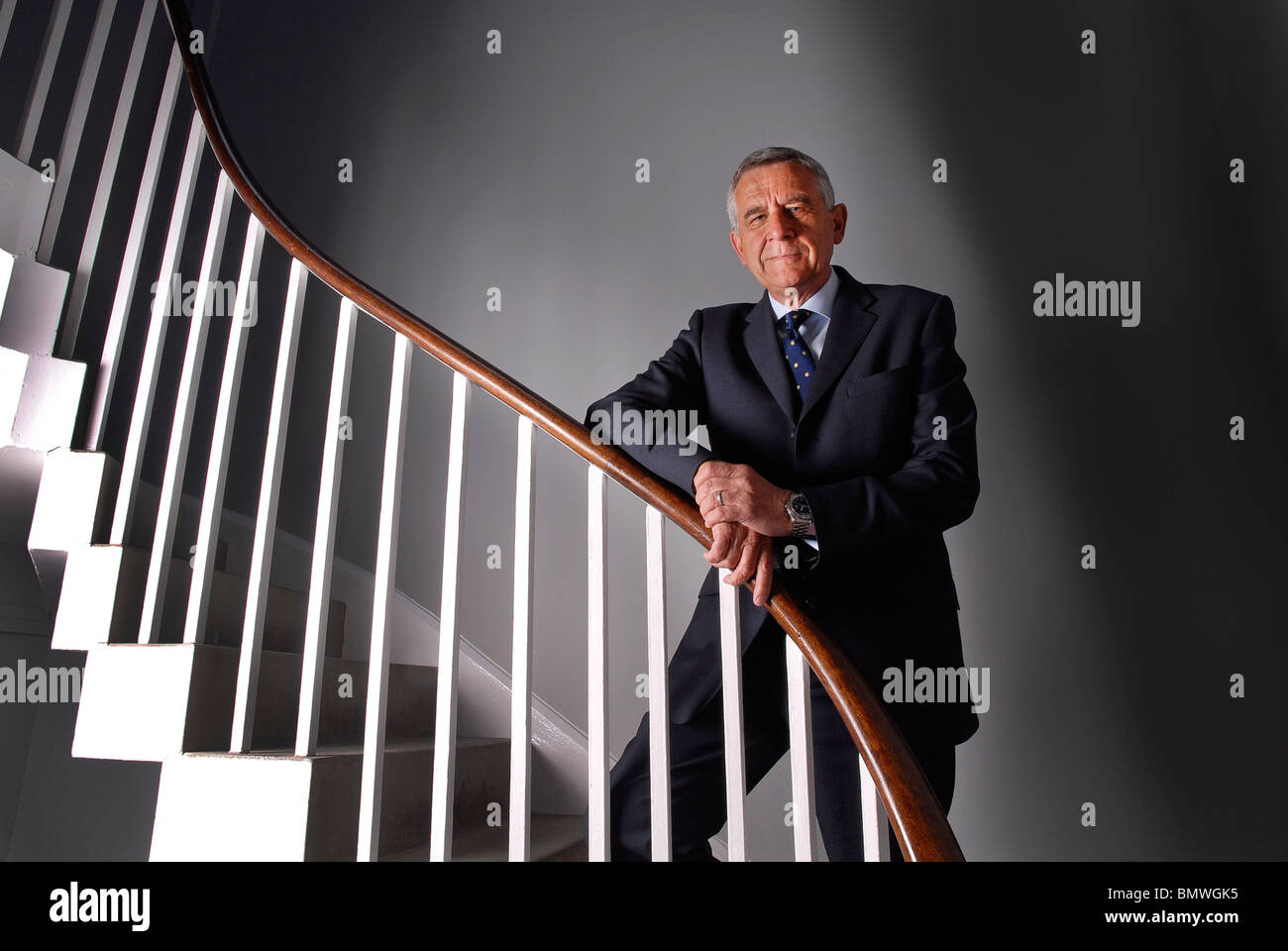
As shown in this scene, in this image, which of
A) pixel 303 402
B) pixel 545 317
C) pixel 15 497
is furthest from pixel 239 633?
pixel 545 317

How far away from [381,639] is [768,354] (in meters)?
0.78

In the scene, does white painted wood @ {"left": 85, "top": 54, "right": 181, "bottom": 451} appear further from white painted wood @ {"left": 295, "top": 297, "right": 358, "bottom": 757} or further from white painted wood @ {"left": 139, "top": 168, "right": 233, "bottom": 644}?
white painted wood @ {"left": 295, "top": 297, "right": 358, "bottom": 757}

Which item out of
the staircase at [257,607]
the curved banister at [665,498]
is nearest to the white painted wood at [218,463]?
the staircase at [257,607]

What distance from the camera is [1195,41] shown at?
207cm

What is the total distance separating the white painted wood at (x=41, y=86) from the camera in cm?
176

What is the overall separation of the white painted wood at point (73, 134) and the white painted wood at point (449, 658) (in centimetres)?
112

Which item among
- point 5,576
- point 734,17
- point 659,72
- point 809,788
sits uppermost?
point 734,17

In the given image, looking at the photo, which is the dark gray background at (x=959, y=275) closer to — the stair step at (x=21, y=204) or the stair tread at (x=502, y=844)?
the stair tread at (x=502, y=844)

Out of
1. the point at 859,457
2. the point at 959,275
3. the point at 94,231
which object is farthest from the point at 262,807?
the point at 959,275

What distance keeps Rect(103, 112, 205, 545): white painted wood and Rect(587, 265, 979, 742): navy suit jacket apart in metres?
0.86

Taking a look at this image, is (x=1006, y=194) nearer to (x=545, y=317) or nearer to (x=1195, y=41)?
(x=1195, y=41)

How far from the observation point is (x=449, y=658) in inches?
47.0

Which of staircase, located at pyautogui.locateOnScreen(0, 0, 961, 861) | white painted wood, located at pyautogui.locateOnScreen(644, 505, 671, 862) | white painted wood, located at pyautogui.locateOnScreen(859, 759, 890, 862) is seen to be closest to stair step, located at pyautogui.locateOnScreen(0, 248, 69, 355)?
staircase, located at pyautogui.locateOnScreen(0, 0, 961, 861)

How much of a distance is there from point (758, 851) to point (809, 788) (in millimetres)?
1130
